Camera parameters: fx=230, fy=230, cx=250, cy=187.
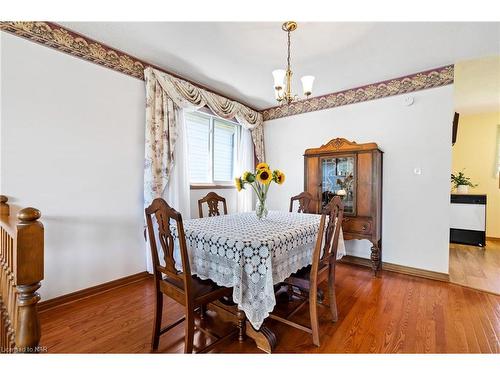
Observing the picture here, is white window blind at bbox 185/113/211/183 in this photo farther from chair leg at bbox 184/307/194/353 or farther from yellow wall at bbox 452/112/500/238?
yellow wall at bbox 452/112/500/238

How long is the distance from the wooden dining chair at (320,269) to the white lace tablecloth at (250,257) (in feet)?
0.36

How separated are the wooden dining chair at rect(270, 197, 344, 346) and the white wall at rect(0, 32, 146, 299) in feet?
5.78

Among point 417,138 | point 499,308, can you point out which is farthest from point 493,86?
point 499,308

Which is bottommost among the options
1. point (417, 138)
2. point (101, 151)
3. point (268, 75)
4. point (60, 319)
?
point (60, 319)

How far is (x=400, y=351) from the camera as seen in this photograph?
4.73 feet

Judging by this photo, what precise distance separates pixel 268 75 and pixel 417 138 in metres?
1.94

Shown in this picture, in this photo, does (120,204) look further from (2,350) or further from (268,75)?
(268,75)

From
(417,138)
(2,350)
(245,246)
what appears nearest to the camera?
(2,350)

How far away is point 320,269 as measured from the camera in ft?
5.42

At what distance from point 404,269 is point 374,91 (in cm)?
229

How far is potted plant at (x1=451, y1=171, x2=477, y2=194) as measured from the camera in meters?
4.07

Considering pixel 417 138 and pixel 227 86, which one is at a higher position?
pixel 227 86
